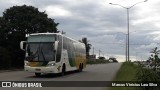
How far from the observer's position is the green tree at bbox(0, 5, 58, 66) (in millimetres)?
56781

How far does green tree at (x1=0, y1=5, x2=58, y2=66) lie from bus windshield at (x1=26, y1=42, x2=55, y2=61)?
28.7 meters

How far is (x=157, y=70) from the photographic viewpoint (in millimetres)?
15422

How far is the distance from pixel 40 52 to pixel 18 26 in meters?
30.8

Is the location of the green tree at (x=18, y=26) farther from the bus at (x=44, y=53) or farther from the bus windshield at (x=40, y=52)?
the bus windshield at (x=40, y=52)

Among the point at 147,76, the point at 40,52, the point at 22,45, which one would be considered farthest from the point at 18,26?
the point at 147,76

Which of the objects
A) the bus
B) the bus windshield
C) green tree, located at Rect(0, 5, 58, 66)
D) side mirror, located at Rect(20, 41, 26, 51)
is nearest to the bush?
the bus

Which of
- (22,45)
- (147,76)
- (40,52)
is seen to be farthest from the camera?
(22,45)

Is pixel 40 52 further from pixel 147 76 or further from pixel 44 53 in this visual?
pixel 147 76

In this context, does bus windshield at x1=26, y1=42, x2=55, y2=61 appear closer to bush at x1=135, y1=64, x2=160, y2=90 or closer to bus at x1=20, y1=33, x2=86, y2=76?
bus at x1=20, y1=33, x2=86, y2=76

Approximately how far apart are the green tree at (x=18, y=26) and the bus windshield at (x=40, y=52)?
2865 centimetres

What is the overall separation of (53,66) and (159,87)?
1417 cm

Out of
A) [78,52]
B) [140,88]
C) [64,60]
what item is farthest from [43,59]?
[140,88]

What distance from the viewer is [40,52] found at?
27672 mm

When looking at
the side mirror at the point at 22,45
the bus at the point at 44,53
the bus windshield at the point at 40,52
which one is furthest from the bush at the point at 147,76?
the side mirror at the point at 22,45
